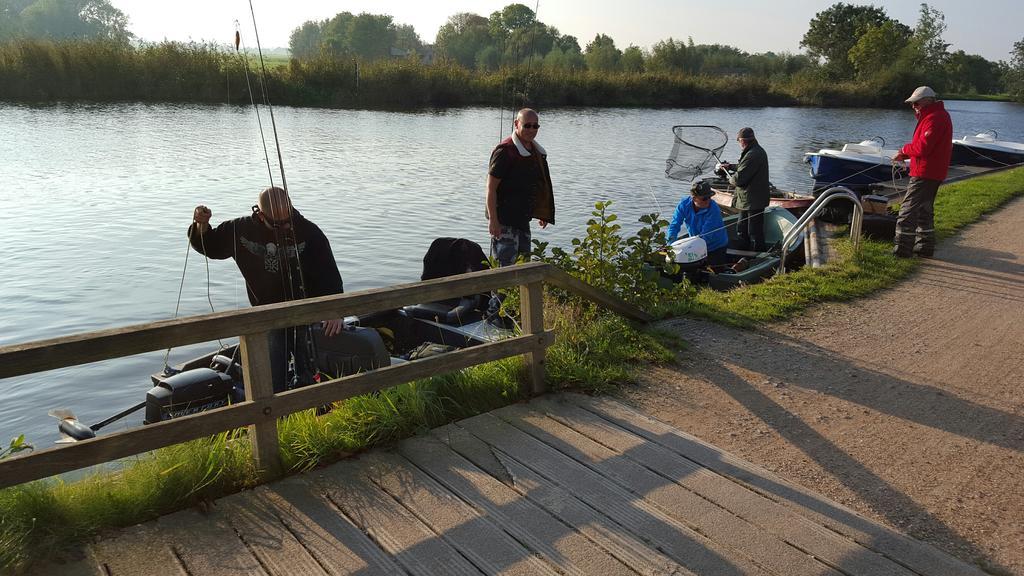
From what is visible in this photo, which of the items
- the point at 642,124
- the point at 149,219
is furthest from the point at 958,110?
the point at 149,219

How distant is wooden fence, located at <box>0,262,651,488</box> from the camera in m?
2.99

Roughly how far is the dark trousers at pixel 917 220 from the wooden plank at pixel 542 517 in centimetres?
778

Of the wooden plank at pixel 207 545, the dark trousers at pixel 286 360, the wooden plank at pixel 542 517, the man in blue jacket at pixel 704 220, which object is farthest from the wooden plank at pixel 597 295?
the man in blue jacket at pixel 704 220

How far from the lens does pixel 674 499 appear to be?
3771mm

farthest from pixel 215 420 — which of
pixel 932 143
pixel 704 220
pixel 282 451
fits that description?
pixel 932 143

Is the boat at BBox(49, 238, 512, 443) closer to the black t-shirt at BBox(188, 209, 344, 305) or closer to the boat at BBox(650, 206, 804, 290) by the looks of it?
the black t-shirt at BBox(188, 209, 344, 305)

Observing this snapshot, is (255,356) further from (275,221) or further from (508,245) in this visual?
(508,245)

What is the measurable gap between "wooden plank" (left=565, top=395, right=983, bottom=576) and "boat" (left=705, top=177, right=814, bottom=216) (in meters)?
9.18

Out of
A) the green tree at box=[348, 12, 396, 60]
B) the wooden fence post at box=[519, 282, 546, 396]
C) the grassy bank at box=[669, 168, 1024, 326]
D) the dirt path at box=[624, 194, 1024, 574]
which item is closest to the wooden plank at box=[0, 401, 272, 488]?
the wooden fence post at box=[519, 282, 546, 396]

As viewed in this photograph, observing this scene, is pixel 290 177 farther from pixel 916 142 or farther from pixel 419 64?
pixel 419 64

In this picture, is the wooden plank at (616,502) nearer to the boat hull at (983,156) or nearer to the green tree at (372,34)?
the boat hull at (983,156)

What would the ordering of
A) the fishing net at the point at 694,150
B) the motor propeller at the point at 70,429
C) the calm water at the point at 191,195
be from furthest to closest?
the fishing net at the point at 694,150, the calm water at the point at 191,195, the motor propeller at the point at 70,429

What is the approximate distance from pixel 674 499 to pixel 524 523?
0.79 m

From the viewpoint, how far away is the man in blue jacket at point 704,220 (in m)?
9.96
